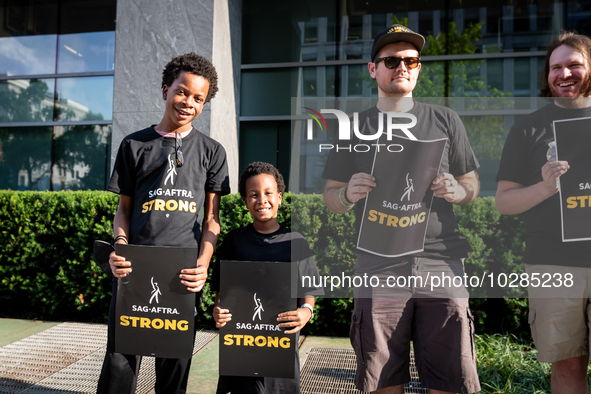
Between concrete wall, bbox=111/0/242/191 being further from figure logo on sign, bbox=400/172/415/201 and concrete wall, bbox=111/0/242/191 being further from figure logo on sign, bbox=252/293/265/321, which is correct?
figure logo on sign, bbox=400/172/415/201

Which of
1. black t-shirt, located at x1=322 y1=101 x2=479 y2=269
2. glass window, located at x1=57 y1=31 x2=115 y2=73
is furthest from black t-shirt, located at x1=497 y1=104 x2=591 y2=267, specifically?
glass window, located at x1=57 y1=31 x2=115 y2=73

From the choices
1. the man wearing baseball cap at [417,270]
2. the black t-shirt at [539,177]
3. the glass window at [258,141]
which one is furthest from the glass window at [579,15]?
the man wearing baseball cap at [417,270]

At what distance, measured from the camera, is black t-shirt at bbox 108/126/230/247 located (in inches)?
87.4

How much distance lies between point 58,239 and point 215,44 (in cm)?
351

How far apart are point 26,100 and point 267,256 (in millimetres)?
8826

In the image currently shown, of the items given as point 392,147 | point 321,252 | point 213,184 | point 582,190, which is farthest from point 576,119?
point 213,184

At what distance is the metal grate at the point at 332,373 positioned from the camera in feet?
10.7

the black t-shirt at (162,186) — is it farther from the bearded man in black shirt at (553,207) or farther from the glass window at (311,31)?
the glass window at (311,31)

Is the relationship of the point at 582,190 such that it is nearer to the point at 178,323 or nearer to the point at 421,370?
the point at 421,370

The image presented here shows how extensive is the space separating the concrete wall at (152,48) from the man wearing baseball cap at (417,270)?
4.33 metres

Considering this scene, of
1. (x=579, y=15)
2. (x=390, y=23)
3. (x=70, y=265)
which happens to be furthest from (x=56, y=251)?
(x=579, y=15)

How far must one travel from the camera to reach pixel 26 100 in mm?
8789

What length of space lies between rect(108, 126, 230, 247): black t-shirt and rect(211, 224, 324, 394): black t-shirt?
0.22 m

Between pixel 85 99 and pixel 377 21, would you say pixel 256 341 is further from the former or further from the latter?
pixel 85 99
